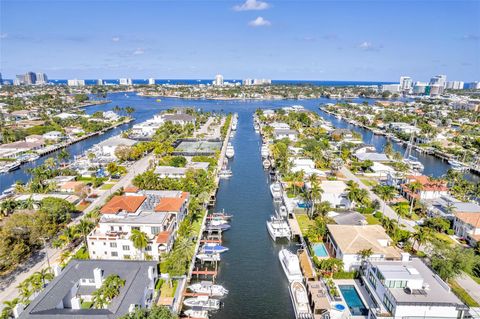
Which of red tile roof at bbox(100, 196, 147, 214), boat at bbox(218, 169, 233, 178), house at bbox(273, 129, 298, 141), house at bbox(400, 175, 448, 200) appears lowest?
boat at bbox(218, 169, 233, 178)

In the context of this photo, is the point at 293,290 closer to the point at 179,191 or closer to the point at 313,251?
the point at 313,251

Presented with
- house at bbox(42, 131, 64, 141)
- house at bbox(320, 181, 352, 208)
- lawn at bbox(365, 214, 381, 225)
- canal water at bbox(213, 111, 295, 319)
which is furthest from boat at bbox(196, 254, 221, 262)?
house at bbox(42, 131, 64, 141)

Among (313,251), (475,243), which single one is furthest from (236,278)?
(475,243)

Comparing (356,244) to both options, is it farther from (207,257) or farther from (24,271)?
(24,271)

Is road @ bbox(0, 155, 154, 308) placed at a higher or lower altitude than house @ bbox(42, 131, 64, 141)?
lower

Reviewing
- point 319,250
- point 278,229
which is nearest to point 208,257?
point 278,229

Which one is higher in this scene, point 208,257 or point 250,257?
point 208,257

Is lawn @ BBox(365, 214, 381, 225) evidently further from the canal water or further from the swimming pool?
the swimming pool
